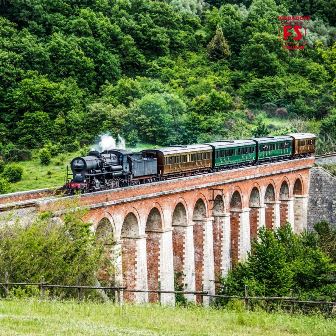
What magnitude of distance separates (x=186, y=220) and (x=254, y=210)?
9547 millimetres

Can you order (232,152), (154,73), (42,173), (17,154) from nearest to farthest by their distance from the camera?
(232,152)
(42,173)
(17,154)
(154,73)

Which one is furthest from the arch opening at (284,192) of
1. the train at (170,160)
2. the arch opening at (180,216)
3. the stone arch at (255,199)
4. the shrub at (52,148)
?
the arch opening at (180,216)

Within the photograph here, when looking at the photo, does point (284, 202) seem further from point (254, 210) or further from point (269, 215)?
point (254, 210)

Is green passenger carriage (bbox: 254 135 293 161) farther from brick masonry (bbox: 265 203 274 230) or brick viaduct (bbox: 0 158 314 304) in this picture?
brick masonry (bbox: 265 203 274 230)

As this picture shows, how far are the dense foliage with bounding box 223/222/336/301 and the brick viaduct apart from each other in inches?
96.5

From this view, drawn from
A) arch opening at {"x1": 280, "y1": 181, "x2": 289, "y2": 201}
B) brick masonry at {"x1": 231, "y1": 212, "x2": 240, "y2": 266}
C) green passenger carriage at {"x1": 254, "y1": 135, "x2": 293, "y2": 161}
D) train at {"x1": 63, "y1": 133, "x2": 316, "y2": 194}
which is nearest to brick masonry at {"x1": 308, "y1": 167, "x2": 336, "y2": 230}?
train at {"x1": 63, "y1": 133, "x2": 316, "y2": 194}

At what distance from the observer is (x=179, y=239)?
148 feet

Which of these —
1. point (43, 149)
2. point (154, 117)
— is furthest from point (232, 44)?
point (43, 149)

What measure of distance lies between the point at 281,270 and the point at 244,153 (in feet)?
41.4

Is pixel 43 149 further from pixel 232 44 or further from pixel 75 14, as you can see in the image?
pixel 232 44

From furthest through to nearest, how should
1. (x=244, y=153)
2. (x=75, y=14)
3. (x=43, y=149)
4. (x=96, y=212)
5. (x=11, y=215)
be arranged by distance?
(x=75, y=14) → (x=43, y=149) → (x=244, y=153) → (x=96, y=212) → (x=11, y=215)

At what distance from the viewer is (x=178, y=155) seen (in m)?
45.7

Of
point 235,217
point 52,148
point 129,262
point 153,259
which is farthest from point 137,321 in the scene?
point 52,148

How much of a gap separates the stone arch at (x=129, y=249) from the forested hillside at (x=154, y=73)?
2057 cm
